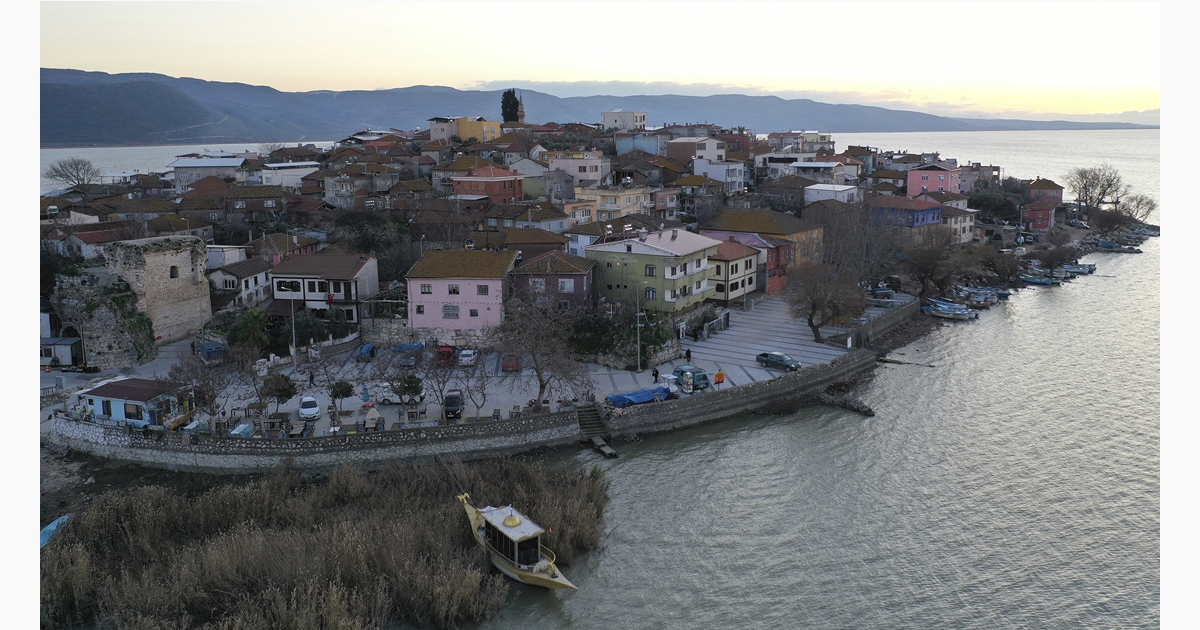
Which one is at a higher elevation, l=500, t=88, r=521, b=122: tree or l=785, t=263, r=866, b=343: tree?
l=500, t=88, r=521, b=122: tree

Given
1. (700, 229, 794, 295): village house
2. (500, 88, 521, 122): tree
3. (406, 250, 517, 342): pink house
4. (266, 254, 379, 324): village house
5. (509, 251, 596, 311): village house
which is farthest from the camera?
(500, 88, 521, 122): tree

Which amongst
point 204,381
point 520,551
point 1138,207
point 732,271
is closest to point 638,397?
point 520,551

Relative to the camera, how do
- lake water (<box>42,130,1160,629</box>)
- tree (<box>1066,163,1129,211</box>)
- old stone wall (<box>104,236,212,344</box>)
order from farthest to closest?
1. tree (<box>1066,163,1129,211</box>)
2. old stone wall (<box>104,236,212,344</box>)
3. lake water (<box>42,130,1160,629</box>)

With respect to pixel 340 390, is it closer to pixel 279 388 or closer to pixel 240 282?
pixel 279 388

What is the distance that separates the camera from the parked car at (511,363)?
2012 cm

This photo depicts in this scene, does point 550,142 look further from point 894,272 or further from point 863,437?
point 863,437

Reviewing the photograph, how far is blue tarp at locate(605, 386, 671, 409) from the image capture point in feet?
58.1

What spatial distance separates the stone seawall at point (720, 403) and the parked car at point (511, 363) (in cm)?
372

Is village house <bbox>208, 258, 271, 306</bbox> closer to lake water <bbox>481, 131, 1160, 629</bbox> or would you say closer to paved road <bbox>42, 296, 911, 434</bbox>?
paved road <bbox>42, 296, 911, 434</bbox>

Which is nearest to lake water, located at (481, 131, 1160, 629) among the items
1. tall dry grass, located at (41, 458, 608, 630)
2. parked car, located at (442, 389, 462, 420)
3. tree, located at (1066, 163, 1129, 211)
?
tall dry grass, located at (41, 458, 608, 630)

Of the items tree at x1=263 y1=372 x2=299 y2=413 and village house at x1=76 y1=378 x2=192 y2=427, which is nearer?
village house at x1=76 y1=378 x2=192 y2=427

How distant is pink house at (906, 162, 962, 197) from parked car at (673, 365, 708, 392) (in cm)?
3281

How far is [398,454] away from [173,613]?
5.58 metres

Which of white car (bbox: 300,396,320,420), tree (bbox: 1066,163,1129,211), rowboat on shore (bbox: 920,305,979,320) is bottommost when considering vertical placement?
white car (bbox: 300,396,320,420)
